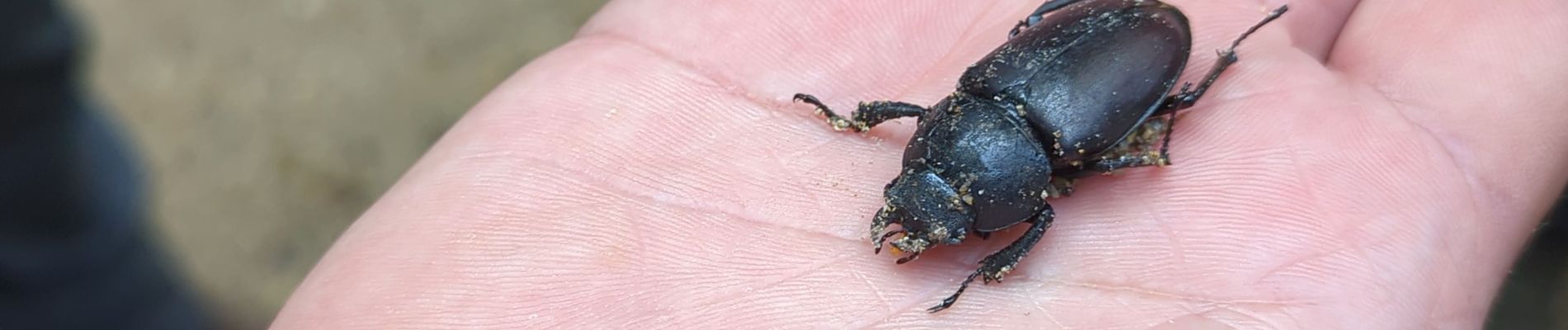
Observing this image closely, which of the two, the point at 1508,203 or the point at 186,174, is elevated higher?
the point at 1508,203

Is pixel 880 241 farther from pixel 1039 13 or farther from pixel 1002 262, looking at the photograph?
pixel 1039 13

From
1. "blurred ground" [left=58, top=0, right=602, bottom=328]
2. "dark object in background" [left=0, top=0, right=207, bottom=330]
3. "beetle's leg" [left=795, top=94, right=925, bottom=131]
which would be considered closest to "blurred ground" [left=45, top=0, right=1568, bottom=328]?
"blurred ground" [left=58, top=0, right=602, bottom=328]

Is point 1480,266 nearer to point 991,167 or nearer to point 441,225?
point 991,167

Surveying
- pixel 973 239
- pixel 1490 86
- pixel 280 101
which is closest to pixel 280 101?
pixel 280 101

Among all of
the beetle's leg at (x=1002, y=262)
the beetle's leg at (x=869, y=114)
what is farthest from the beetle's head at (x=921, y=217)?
the beetle's leg at (x=869, y=114)

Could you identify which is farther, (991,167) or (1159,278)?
(991,167)

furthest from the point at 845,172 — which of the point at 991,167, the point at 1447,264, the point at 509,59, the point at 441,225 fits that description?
the point at 509,59

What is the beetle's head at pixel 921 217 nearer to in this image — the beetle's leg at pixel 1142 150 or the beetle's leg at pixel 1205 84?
the beetle's leg at pixel 1142 150
